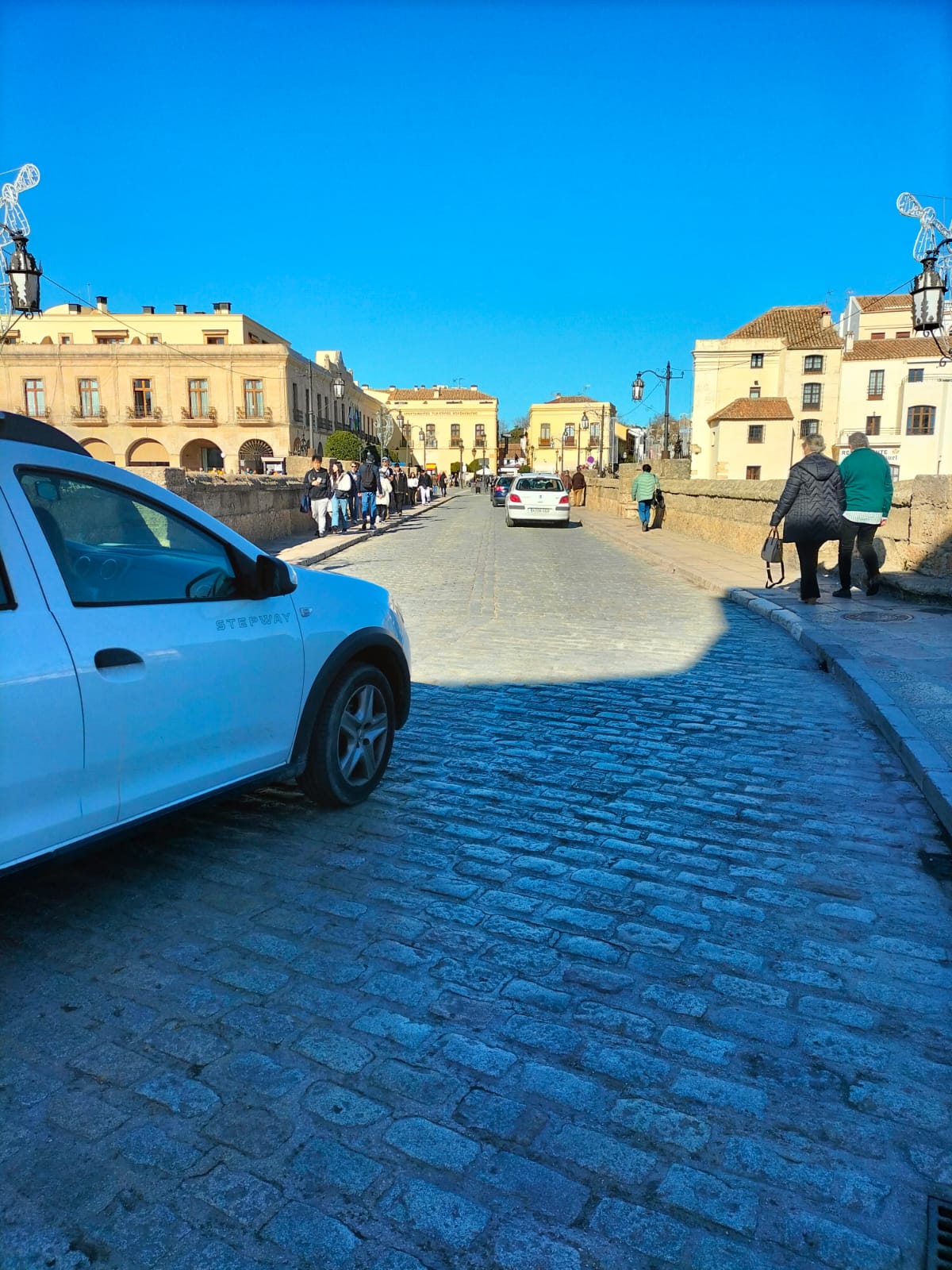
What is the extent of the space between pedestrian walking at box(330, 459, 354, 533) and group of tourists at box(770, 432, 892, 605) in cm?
1359

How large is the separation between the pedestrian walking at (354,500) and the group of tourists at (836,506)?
14475 millimetres

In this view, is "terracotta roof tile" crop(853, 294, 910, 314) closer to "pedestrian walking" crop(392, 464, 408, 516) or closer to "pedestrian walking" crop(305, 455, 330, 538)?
"pedestrian walking" crop(392, 464, 408, 516)

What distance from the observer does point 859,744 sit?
5.42 meters

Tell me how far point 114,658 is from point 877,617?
27.6 ft

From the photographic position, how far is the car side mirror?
3609 millimetres

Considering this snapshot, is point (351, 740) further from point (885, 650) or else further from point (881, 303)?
point (881, 303)

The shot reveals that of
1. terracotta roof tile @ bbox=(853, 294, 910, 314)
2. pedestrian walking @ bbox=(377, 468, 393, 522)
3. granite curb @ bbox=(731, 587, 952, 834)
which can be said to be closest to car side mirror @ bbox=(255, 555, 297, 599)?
granite curb @ bbox=(731, 587, 952, 834)

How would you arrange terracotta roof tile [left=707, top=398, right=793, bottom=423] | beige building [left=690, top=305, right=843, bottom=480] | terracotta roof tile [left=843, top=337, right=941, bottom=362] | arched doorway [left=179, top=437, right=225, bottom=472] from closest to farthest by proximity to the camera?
arched doorway [left=179, top=437, right=225, bottom=472] → terracotta roof tile [left=843, top=337, right=941, bottom=362] → terracotta roof tile [left=707, top=398, right=793, bottom=423] → beige building [left=690, top=305, right=843, bottom=480]

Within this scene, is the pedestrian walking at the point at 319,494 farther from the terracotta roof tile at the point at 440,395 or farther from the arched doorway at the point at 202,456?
the terracotta roof tile at the point at 440,395

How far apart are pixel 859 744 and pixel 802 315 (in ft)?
260

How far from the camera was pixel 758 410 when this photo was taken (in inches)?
2714

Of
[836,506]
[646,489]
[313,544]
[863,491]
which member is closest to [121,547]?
[836,506]

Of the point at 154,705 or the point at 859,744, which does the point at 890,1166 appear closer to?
the point at 154,705

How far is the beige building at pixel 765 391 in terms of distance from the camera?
6925 centimetres
